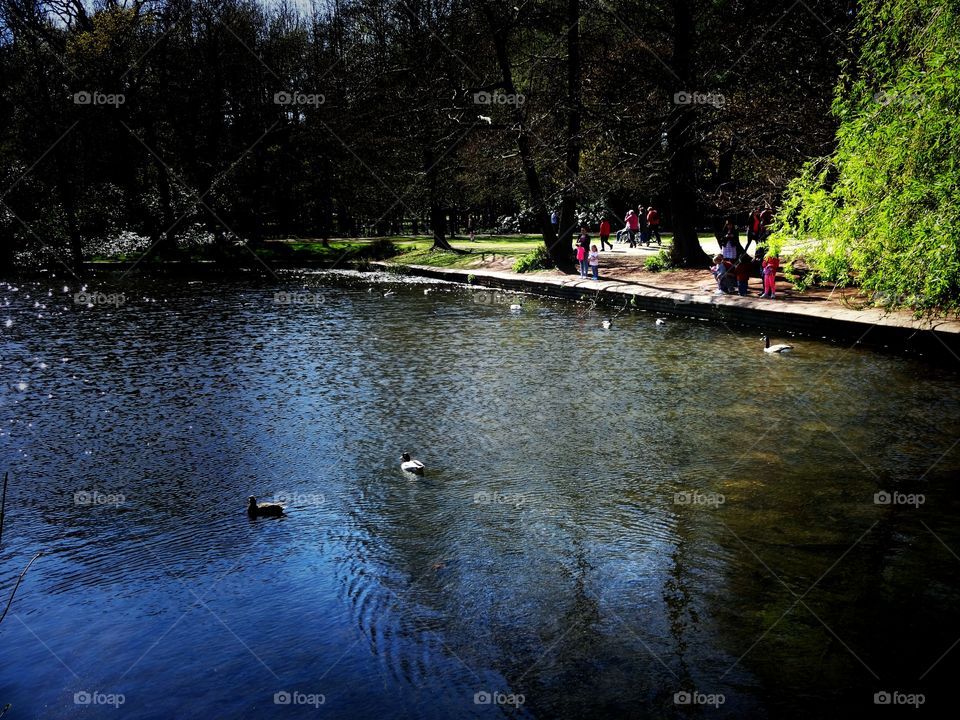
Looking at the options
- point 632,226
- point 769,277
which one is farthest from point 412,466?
point 632,226

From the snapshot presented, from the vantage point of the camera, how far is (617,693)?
20.1ft

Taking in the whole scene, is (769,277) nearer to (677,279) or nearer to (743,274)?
(743,274)

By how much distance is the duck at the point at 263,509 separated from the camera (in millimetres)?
9227

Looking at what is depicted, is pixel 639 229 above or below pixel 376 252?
above

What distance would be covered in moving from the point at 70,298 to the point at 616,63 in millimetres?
19981

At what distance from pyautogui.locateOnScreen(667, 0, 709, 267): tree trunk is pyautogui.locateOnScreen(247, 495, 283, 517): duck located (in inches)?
780

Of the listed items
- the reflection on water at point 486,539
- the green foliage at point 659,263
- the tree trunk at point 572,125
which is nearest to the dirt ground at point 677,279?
the green foliage at point 659,263

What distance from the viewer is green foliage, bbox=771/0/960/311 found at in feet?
43.4

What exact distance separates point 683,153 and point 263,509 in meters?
22.1

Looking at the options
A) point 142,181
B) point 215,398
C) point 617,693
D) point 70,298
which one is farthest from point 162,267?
point 617,693

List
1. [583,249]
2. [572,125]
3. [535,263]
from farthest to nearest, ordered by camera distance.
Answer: [535,263] < [572,125] < [583,249]

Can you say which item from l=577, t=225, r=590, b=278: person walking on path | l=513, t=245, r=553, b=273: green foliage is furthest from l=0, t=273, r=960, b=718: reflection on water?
l=513, t=245, r=553, b=273: green foliage

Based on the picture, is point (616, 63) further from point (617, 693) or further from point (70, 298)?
point (617, 693)

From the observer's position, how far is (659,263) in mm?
29234
